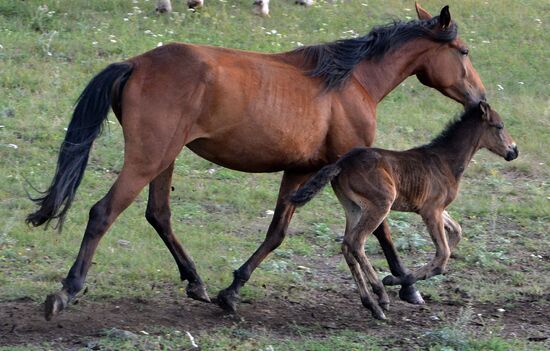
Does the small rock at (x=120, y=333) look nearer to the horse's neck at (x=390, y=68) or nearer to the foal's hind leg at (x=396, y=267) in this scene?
the foal's hind leg at (x=396, y=267)

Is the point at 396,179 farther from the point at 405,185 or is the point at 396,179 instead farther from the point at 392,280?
the point at 392,280

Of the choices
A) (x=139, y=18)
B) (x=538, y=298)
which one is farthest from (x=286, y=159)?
(x=139, y=18)

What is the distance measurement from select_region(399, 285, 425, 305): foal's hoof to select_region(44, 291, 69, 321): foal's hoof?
2458 millimetres

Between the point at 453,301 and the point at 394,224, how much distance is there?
5.42 ft

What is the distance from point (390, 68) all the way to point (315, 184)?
4.32ft

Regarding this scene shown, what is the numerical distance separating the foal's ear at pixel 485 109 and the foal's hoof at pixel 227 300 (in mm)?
2347

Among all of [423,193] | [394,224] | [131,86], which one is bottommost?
[394,224]

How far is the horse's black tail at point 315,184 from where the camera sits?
6.82 m

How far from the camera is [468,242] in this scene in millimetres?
8812

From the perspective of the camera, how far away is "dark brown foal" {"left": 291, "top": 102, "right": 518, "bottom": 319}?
694 centimetres

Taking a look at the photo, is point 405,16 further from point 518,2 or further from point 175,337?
point 175,337

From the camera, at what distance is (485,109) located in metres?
7.70

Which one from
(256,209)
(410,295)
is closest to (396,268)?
(410,295)

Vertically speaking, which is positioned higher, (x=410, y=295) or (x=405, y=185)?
(x=405, y=185)
